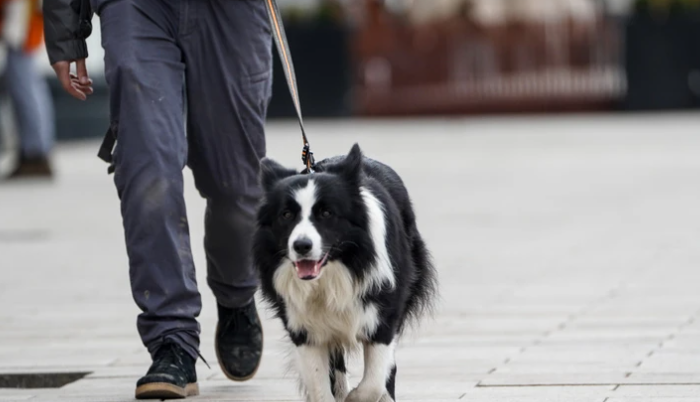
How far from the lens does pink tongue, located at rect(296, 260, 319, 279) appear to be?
387 cm

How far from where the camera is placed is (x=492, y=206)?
10930mm

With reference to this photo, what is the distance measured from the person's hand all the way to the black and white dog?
3.36 ft

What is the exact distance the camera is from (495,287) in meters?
7.12

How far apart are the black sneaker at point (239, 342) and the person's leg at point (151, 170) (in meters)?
0.27

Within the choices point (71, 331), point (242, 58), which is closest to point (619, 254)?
point (71, 331)

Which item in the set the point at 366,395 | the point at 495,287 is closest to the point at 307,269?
the point at 366,395

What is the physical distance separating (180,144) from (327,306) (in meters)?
0.93

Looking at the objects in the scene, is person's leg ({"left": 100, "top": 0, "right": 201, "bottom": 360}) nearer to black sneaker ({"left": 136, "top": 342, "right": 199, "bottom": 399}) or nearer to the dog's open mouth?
black sneaker ({"left": 136, "top": 342, "right": 199, "bottom": 399})

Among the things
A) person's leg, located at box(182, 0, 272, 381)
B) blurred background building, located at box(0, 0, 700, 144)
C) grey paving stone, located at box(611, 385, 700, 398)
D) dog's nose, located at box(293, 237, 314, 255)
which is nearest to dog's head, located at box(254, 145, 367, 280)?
dog's nose, located at box(293, 237, 314, 255)

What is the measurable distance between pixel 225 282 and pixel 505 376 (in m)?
0.93

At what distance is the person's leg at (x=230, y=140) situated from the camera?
477cm

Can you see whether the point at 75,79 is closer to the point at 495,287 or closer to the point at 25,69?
the point at 495,287

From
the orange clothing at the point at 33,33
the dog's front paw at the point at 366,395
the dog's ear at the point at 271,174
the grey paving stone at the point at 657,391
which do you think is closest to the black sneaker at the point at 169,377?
the dog's front paw at the point at 366,395

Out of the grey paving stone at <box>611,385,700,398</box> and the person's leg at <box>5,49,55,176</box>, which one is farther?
the person's leg at <box>5,49,55,176</box>
